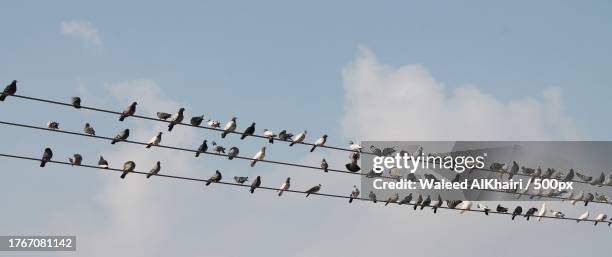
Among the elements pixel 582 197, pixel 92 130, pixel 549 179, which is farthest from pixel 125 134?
pixel 582 197

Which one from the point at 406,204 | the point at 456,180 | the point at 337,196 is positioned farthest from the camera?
the point at 406,204

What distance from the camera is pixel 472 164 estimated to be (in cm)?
3388

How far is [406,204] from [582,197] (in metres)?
6.79

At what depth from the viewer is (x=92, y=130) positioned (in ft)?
108

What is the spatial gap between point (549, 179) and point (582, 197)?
3354 millimetres

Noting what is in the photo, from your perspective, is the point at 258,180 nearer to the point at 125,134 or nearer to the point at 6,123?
the point at 125,134

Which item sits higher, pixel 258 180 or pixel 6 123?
pixel 258 180

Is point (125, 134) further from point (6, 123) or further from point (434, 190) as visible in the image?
point (434, 190)

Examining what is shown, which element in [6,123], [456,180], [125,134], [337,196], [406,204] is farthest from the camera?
[406,204]

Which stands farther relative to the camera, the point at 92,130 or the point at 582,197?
the point at 582,197

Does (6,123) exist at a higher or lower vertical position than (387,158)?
lower

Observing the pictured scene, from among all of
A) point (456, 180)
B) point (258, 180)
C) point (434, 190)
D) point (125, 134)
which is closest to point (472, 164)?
point (456, 180)

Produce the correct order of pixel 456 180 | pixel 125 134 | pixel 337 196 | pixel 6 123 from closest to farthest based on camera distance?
pixel 6 123 → pixel 337 196 → pixel 125 134 → pixel 456 180

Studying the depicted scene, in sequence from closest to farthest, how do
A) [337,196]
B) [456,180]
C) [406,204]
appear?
[337,196], [456,180], [406,204]
